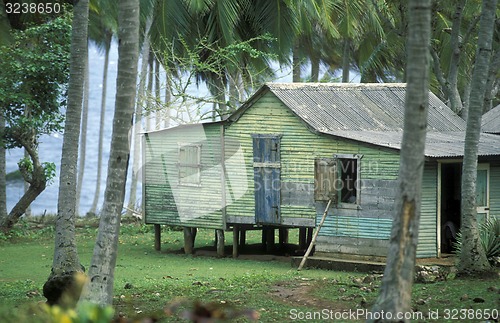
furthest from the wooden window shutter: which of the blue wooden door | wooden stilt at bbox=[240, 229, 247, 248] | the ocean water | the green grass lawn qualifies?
the ocean water

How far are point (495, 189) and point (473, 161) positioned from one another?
469 cm

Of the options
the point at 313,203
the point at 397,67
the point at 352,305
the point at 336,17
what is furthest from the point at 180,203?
the point at 397,67

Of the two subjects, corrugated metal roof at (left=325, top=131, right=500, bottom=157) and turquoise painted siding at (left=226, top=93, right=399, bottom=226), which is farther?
turquoise painted siding at (left=226, top=93, right=399, bottom=226)

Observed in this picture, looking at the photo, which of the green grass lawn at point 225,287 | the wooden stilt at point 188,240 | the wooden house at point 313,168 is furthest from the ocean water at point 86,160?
the green grass lawn at point 225,287

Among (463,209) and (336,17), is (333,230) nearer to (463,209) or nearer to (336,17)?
(463,209)

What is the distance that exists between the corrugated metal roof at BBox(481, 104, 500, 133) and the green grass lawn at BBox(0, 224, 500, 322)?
21.7 feet

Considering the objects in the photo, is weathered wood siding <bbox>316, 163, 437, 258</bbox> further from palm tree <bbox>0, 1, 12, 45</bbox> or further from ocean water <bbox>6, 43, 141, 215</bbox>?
ocean water <bbox>6, 43, 141, 215</bbox>

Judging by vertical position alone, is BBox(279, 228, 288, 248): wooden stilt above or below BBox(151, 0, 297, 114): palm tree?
below

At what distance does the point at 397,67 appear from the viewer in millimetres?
39875

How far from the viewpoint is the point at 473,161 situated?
15.7 metres

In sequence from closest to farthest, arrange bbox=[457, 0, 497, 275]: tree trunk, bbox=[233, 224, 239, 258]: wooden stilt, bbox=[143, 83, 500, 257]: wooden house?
1. bbox=[457, 0, 497, 275]: tree trunk
2. bbox=[143, 83, 500, 257]: wooden house
3. bbox=[233, 224, 239, 258]: wooden stilt

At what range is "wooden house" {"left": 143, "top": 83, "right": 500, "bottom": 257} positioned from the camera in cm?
1961

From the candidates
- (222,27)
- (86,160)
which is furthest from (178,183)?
(86,160)

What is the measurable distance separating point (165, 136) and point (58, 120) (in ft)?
13.2
